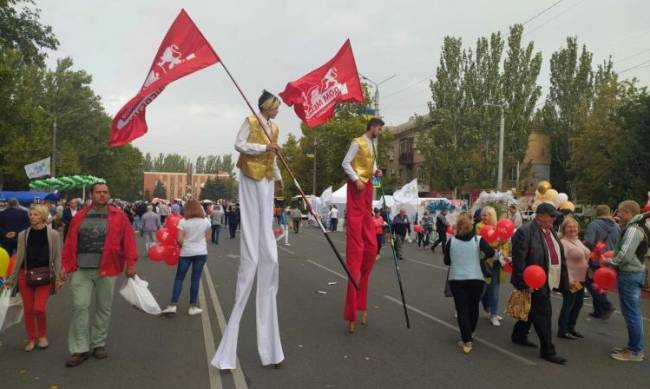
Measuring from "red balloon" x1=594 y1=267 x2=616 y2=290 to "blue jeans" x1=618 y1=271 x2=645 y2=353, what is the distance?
10.0 inches

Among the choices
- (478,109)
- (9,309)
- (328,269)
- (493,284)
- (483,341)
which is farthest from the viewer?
(478,109)

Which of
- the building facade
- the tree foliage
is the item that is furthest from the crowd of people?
the building facade

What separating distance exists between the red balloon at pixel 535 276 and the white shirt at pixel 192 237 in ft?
15.5

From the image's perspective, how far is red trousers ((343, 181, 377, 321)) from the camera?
6.56 meters

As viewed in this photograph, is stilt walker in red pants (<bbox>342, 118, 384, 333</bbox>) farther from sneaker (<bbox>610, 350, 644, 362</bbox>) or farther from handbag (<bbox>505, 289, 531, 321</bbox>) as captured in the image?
sneaker (<bbox>610, 350, 644, 362</bbox>)

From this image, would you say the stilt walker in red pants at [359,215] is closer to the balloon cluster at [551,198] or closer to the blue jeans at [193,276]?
the blue jeans at [193,276]

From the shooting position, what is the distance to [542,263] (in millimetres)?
5805

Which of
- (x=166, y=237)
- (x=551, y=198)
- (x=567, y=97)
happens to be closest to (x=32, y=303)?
(x=166, y=237)

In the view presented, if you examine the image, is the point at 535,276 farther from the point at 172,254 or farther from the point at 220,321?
the point at 172,254

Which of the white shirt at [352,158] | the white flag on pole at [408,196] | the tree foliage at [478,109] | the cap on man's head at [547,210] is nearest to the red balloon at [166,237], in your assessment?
the white shirt at [352,158]

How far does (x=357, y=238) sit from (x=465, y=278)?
4.59 ft

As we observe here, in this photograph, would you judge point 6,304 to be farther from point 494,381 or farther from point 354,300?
point 494,381

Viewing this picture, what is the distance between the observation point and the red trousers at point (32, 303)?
578 centimetres

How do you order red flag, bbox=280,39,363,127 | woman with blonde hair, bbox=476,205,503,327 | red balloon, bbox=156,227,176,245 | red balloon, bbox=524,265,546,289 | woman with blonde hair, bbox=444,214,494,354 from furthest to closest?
red balloon, bbox=156,227,176,245
woman with blonde hair, bbox=476,205,503,327
red flag, bbox=280,39,363,127
woman with blonde hair, bbox=444,214,494,354
red balloon, bbox=524,265,546,289
